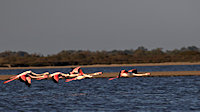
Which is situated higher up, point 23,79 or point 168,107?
point 23,79

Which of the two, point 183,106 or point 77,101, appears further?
point 77,101

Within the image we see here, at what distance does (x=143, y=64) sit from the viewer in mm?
153125

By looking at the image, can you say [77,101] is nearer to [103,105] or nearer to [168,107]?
[103,105]

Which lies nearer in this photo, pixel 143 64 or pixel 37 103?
pixel 37 103

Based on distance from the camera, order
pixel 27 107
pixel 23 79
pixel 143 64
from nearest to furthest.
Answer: pixel 23 79 < pixel 27 107 < pixel 143 64

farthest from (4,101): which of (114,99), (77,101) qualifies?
(114,99)

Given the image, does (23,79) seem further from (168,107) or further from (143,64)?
(143,64)

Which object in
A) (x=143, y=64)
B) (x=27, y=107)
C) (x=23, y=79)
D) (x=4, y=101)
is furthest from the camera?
(x=143, y=64)

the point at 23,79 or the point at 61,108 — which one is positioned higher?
the point at 23,79

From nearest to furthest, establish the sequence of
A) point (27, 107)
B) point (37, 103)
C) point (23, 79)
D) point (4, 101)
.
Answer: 1. point (23, 79)
2. point (27, 107)
3. point (37, 103)
4. point (4, 101)

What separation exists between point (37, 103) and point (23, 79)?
4961mm

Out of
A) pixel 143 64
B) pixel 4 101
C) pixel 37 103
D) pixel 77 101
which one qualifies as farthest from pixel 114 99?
pixel 143 64

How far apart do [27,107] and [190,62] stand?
426 ft

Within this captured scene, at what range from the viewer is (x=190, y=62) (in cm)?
15538
